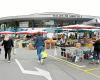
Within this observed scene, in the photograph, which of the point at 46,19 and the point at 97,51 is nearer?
the point at 97,51

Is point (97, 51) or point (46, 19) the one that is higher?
point (46, 19)

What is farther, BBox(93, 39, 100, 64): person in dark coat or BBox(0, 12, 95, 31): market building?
BBox(0, 12, 95, 31): market building

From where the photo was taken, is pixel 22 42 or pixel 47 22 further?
pixel 47 22

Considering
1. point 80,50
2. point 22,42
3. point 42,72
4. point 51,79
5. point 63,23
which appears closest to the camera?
point 51,79

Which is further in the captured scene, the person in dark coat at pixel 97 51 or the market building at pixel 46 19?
the market building at pixel 46 19

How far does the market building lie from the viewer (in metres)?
76.1

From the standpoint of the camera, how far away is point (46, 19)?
79500 mm

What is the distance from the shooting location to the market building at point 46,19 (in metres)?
76.1

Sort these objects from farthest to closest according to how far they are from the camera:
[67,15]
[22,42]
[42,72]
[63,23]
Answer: [63,23]
[67,15]
[22,42]
[42,72]

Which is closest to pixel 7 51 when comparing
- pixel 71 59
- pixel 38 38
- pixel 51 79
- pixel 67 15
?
pixel 38 38

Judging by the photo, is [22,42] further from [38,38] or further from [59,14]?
[59,14]

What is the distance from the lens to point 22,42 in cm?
3859

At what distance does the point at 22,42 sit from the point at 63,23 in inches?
1758

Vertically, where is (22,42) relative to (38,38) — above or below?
below
